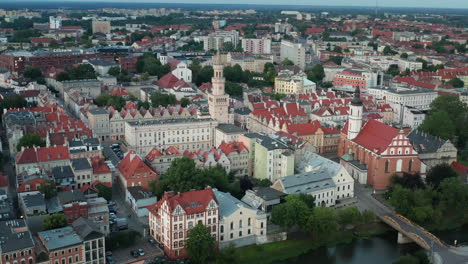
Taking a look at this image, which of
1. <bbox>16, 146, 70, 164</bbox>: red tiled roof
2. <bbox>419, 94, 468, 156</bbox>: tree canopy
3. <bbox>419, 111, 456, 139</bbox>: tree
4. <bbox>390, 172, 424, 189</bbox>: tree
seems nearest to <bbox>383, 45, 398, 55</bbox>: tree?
<bbox>419, 94, 468, 156</bbox>: tree canopy

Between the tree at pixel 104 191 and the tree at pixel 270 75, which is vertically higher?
the tree at pixel 270 75

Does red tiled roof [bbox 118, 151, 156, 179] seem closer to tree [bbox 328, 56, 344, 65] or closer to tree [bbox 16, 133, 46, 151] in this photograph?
tree [bbox 16, 133, 46, 151]

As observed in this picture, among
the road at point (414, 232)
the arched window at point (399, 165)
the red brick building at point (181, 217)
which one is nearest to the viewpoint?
the red brick building at point (181, 217)

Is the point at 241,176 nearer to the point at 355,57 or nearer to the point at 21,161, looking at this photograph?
the point at 21,161

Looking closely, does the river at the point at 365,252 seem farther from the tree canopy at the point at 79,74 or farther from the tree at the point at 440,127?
the tree canopy at the point at 79,74

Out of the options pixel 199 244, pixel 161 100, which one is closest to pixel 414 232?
pixel 199 244

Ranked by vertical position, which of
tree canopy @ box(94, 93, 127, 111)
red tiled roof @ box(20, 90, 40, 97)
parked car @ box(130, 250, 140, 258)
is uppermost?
red tiled roof @ box(20, 90, 40, 97)

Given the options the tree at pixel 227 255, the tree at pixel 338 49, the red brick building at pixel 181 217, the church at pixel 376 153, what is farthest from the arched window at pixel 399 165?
the tree at pixel 338 49
